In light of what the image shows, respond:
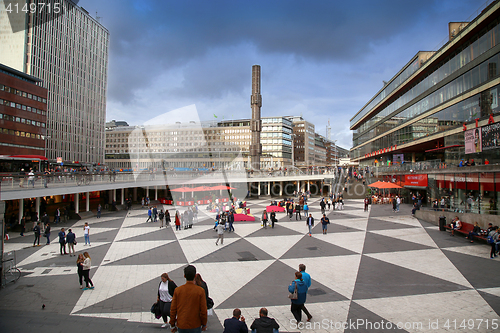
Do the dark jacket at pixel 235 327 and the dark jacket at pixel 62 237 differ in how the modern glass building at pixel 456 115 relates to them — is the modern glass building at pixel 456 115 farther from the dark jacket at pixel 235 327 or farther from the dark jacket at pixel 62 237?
the dark jacket at pixel 62 237

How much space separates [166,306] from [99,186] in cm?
2073

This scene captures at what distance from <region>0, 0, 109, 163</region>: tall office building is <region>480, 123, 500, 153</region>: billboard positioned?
77.1m

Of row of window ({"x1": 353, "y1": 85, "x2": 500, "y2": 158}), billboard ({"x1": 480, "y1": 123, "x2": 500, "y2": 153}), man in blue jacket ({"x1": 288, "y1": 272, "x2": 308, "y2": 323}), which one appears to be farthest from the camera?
row of window ({"x1": 353, "y1": 85, "x2": 500, "y2": 158})

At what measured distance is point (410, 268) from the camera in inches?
407

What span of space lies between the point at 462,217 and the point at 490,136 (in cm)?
756

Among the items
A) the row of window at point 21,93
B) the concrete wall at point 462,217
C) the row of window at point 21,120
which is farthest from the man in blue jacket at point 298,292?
the row of window at point 21,120

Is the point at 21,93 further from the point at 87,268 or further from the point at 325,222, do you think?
the point at 325,222

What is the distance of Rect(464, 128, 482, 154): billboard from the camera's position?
2059 cm

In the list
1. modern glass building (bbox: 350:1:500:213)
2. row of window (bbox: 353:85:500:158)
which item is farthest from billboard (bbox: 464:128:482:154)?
row of window (bbox: 353:85:500:158)

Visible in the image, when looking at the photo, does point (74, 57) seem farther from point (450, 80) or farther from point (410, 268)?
point (410, 268)

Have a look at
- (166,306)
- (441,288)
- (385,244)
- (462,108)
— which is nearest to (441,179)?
(462,108)

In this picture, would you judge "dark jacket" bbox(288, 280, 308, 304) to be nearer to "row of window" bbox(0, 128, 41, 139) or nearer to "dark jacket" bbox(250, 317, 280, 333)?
"dark jacket" bbox(250, 317, 280, 333)

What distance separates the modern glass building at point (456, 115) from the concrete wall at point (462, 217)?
45 cm

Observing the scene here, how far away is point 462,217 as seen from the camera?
52.6 ft
